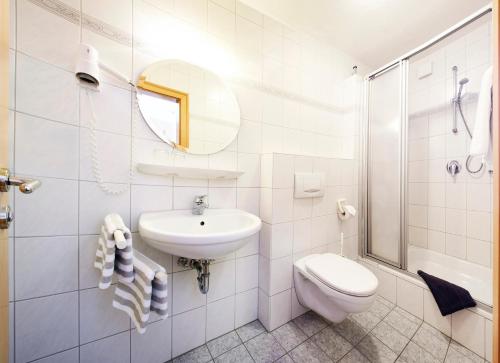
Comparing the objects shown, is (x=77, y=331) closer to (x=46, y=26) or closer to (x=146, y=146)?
(x=146, y=146)

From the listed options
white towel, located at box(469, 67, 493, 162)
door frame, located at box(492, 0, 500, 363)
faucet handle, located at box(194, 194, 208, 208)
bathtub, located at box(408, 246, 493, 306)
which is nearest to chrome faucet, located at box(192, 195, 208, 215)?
faucet handle, located at box(194, 194, 208, 208)

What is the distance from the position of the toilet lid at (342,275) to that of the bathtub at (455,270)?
725 millimetres

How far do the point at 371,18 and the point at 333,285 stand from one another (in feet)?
6.15

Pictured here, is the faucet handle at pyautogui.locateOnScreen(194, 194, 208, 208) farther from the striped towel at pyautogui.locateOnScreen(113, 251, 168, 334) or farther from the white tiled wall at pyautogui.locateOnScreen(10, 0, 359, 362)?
the striped towel at pyautogui.locateOnScreen(113, 251, 168, 334)

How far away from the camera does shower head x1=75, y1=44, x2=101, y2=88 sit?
743mm

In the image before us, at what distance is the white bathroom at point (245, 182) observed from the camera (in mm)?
750

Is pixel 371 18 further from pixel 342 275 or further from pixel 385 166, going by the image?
pixel 342 275

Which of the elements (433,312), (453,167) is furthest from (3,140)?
(453,167)

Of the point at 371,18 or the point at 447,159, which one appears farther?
the point at 447,159

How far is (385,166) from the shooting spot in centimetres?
159

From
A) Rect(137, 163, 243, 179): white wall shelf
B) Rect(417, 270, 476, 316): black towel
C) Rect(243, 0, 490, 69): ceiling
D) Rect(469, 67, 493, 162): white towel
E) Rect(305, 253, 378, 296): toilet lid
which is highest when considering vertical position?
Rect(243, 0, 490, 69): ceiling

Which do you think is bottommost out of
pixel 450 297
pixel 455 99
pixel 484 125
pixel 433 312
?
pixel 433 312

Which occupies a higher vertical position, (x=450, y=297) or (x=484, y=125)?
(x=484, y=125)

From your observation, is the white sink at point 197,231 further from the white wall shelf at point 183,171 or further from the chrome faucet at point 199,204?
the white wall shelf at point 183,171
